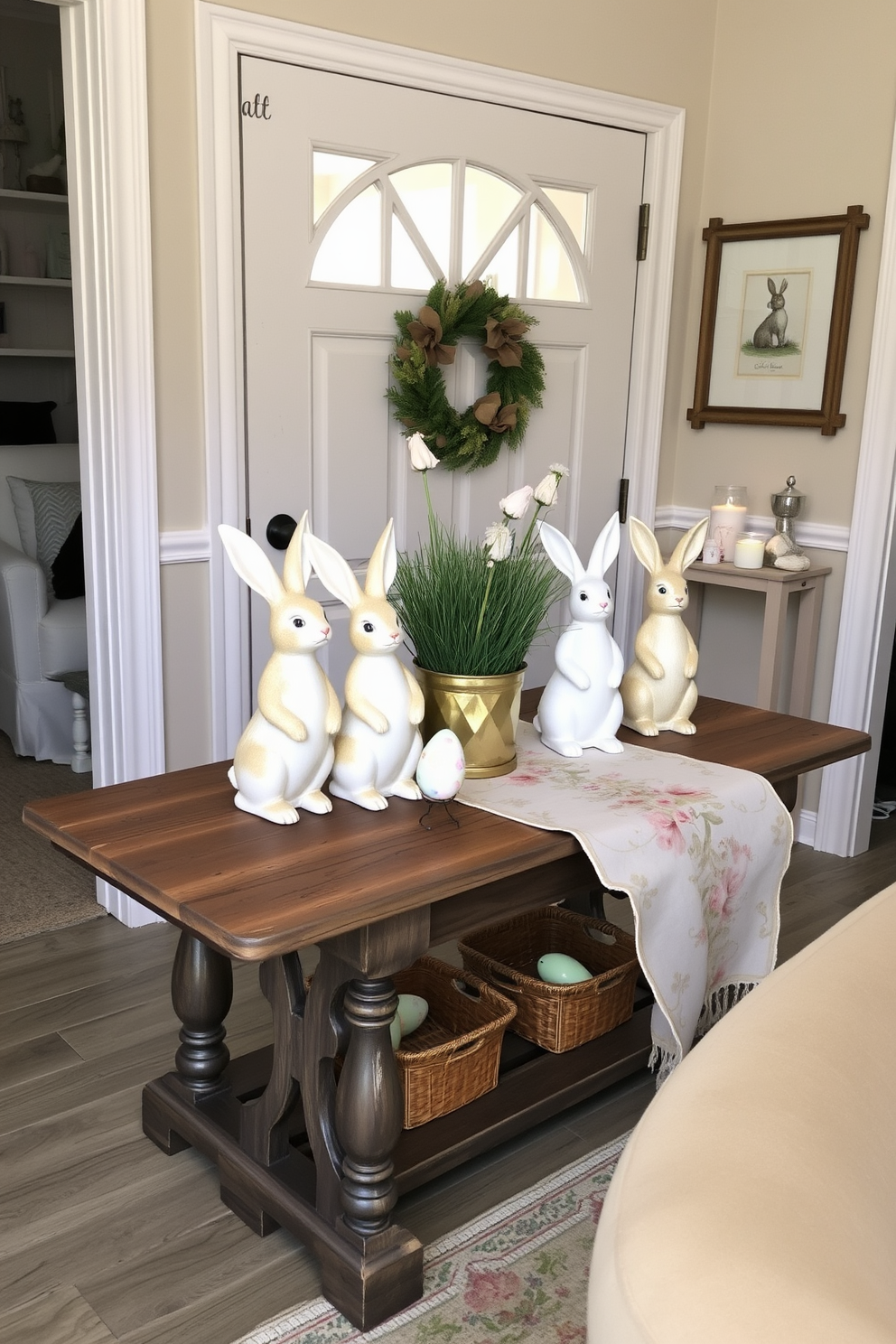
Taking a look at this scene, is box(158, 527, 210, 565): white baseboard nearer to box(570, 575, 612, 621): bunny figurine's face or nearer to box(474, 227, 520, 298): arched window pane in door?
box(474, 227, 520, 298): arched window pane in door

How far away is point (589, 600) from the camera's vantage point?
194cm

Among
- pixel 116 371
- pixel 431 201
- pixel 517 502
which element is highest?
pixel 431 201

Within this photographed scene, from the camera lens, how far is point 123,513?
2654 mm

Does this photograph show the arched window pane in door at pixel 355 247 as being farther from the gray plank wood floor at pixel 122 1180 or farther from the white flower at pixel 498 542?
the gray plank wood floor at pixel 122 1180

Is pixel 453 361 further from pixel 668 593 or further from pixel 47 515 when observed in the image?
pixel 47 515

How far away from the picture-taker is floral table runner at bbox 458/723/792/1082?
1.69m

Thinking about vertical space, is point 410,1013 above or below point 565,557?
below

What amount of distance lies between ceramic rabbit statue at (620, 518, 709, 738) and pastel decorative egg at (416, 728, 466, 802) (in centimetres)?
52

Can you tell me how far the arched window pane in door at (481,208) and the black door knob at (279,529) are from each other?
82 cm

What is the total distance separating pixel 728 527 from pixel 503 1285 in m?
2.29

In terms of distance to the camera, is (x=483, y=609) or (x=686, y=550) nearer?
(x=483, y=609)

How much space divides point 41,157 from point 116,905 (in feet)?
12.6

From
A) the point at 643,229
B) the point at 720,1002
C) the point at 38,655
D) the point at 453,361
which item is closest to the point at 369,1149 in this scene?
the point at 720,1002

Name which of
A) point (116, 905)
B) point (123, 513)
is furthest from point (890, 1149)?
point (116, 905)
